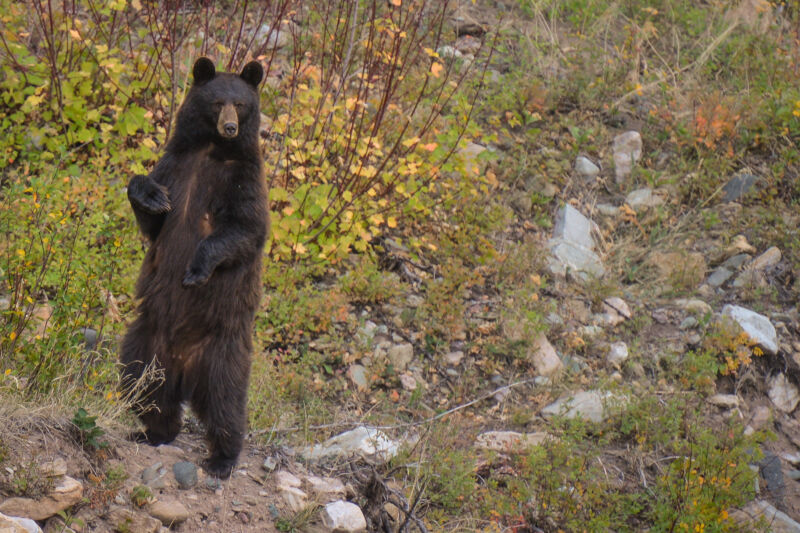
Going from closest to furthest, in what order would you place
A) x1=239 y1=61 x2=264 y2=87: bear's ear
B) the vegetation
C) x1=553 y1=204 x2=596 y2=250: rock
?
x1=239 y1=61 x2=264 y2=87: bear's ear
the vegetation
x1=553 y1=204 x2=596 y2=250: rock

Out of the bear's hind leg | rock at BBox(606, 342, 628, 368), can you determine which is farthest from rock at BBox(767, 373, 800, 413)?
the bear's hind leg

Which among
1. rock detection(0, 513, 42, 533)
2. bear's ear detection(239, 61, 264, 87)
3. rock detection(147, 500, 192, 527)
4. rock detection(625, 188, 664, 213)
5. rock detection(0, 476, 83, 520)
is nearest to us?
rock detection(0, 513, 42, 533)

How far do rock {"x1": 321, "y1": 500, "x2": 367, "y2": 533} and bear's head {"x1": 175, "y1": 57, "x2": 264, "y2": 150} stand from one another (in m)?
1.94

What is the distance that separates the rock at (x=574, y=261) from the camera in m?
7.72

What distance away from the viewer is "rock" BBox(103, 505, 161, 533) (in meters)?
3.50

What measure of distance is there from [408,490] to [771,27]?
8.56m

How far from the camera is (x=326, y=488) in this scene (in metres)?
4.50

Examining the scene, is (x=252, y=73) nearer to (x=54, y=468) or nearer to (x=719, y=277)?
(x=54, y=468)

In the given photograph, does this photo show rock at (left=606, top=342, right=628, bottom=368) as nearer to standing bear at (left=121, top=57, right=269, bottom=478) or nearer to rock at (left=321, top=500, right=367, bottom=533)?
rock at (left=321, top=500, right=367, bottom=533)

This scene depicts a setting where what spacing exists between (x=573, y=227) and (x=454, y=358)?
2.19m

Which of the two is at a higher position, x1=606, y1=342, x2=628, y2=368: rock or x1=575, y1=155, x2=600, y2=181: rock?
x1=575, y1=155, x2=600, y2=181: rock

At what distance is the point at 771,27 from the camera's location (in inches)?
416

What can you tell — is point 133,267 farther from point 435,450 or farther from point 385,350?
point 435,450

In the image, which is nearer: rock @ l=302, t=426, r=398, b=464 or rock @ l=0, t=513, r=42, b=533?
rock @ l=0, t=513, r=42, b=533
